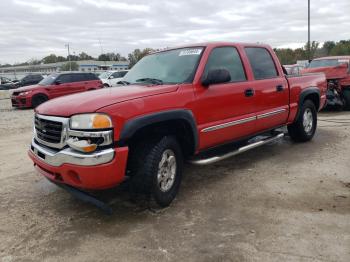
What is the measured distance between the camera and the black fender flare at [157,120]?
147 inches

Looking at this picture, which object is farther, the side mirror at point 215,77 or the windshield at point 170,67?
the windshield at point 170,67

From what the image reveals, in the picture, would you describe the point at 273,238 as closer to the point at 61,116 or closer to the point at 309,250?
the point at 309,250

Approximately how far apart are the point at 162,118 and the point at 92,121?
0.79 metres

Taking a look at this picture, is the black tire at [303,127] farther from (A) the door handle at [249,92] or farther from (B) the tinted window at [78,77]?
(B) the tinted window at [78,77]

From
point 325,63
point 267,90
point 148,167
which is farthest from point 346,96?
point 148,167

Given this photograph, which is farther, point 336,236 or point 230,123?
point 230,123

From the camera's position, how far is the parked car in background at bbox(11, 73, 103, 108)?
16.2 meters

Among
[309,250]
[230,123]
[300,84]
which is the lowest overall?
[309,250]

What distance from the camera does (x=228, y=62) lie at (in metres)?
5.32

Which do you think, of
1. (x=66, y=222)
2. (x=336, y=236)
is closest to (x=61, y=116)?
(x=66, y=222)

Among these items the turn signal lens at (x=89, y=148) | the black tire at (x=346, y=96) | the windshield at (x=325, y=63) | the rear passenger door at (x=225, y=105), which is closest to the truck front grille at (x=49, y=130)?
the turn signal lens at (x=89, y=148)

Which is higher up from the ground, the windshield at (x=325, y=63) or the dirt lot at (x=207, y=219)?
the windshield at (x=325, y=63)

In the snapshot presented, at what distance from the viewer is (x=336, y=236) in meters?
3.51

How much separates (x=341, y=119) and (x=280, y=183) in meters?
6.10
